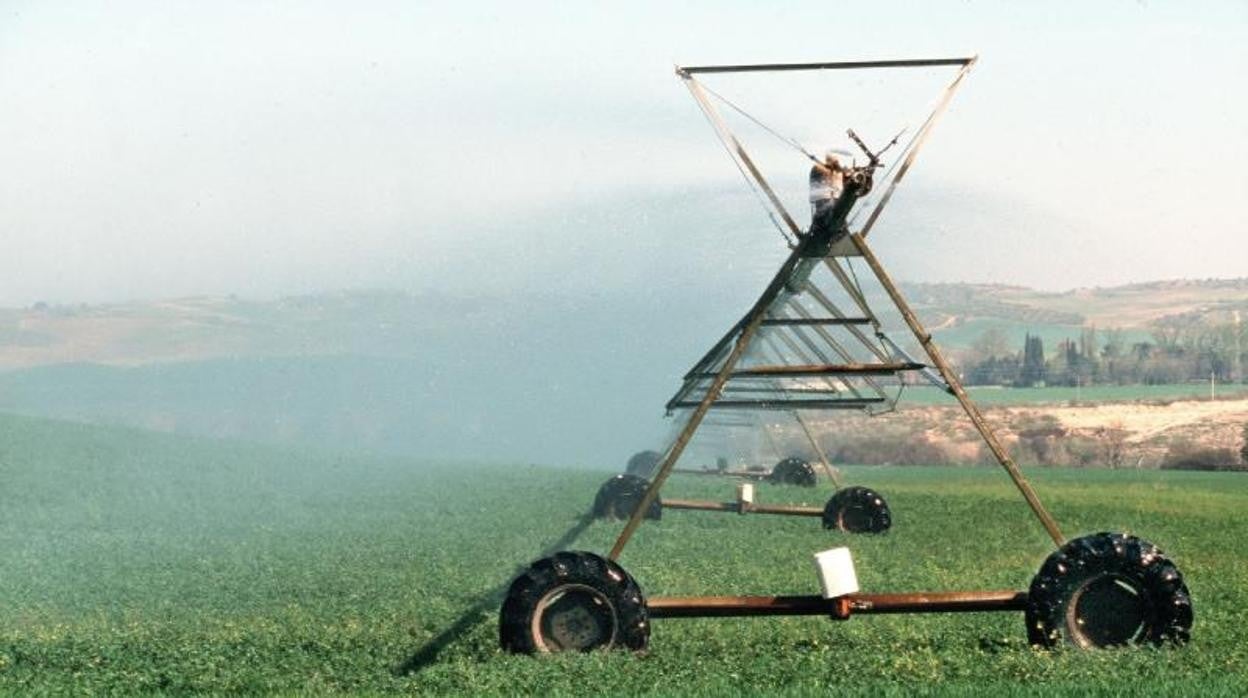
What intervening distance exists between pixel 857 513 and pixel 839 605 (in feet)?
58.5

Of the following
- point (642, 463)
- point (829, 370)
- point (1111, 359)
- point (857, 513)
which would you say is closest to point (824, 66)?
point (829, 370)

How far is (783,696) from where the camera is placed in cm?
1296

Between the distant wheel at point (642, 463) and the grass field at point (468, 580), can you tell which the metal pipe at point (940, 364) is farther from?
the distant wheel at point (642, 463)

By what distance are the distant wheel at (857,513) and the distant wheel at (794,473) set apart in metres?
14.2

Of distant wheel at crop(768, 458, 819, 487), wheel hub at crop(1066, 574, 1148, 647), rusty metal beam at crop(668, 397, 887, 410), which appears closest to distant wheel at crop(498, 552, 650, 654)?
wheel hub at crop(1066, 574, 1148, 647)

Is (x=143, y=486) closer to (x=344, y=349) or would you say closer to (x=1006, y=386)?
(x=344, y=349)

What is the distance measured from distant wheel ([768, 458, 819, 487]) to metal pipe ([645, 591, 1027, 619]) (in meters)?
32.0

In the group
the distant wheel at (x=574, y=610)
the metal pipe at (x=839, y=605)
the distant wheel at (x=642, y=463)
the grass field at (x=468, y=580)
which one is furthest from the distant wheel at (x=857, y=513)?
the distant wheel at (x=574, y=610)

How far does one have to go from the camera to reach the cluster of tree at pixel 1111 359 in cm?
9306

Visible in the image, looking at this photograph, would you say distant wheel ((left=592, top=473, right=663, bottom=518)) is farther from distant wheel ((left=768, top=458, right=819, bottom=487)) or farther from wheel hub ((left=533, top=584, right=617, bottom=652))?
wheel hub ((left=533, top=584, right=617, bottom=652))

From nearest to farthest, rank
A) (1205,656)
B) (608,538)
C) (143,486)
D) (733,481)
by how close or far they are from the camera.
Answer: (1205,656) → (608,538) → (143,486) → (733,481)

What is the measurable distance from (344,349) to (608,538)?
→ 63258mm

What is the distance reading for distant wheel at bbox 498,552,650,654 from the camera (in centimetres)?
1528

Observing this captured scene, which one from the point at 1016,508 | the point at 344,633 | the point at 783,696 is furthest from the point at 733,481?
the point at 783,696
